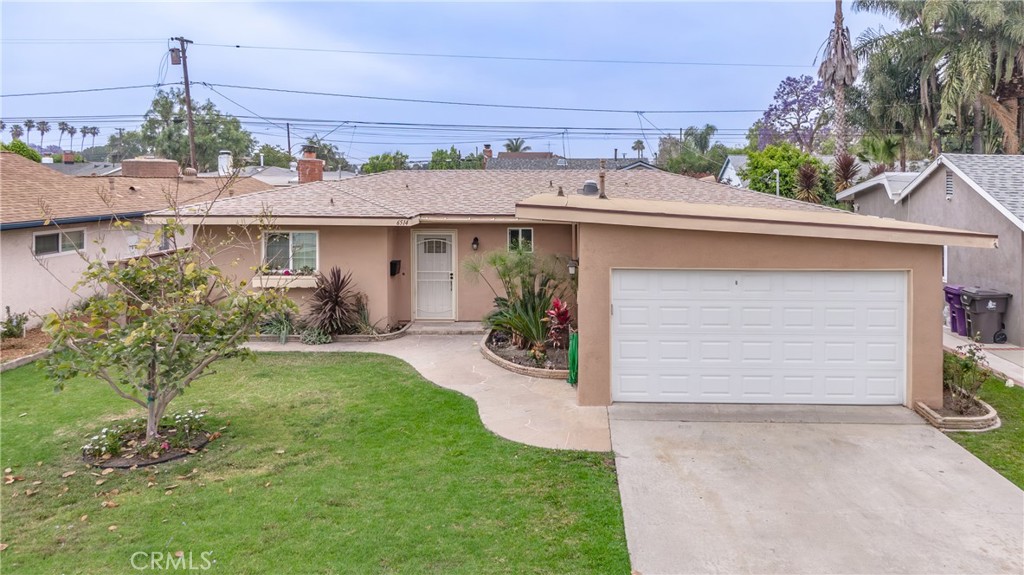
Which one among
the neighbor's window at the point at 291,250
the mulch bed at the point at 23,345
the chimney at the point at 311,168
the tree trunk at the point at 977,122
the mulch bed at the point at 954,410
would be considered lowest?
the mulch bed at the point at 954,410

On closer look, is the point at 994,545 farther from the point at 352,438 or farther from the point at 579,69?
the point at 579,69

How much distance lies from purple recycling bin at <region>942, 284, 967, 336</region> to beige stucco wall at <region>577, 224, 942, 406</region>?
16.5 feet

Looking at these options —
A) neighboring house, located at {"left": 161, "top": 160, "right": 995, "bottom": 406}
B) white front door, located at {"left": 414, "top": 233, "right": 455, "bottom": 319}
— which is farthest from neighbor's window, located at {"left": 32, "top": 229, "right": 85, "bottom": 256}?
neighboring house, located at {"left": 161, "top": 160, "right": 995, "bottom": 406}

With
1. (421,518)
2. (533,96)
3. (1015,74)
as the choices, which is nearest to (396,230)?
(421,518)

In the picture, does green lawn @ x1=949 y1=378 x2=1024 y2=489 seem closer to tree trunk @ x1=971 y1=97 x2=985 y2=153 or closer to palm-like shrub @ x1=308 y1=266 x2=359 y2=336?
palm-like shrub @ x1=308 y1=266 x2=359 y2=336

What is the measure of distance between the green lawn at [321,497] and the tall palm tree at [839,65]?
81.9 ft

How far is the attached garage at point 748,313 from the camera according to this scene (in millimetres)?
7738

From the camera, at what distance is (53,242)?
42.0 ft

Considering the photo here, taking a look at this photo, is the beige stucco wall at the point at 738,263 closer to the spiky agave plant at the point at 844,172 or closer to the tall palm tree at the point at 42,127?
the spiky agave plant at the point at 844,172

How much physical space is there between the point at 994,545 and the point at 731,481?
2013 mm

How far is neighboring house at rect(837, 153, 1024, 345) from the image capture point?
10820 millimetres

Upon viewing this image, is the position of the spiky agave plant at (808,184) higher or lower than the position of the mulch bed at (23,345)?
higher

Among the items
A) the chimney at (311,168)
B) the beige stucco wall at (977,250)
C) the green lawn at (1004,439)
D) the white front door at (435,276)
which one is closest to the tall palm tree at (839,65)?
the beige stucco wall at (977,250)

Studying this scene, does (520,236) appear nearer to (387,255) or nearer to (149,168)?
(387,255)
